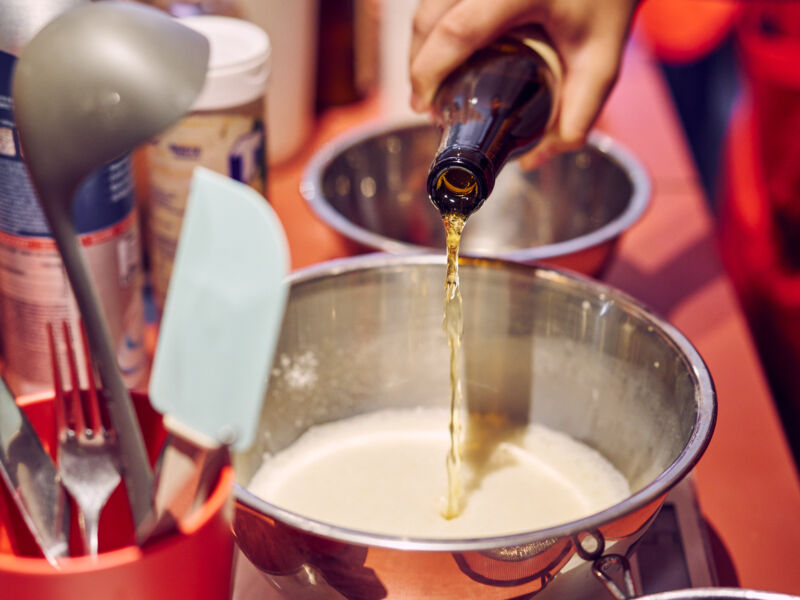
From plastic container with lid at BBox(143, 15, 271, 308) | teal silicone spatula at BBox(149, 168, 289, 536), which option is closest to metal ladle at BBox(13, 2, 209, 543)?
teal silicone spatula at BBox(149, 168, 289, 536)

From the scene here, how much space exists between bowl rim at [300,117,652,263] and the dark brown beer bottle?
0.09 metres

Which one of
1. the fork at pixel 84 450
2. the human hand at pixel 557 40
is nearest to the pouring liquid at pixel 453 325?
the human hand at pixel 557 40

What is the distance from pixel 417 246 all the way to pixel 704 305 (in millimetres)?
322

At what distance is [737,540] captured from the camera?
676mm

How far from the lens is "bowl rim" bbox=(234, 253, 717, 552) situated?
0.41 metres

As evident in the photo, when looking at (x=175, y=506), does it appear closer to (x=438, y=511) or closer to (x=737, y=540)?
(x=438, y=511)

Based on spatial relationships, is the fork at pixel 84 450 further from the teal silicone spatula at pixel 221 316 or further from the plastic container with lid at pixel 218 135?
the plastic container with lid at pixel 218 135

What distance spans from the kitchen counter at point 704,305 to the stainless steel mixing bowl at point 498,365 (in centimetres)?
11

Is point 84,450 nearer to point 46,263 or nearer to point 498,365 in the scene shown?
point 46,263

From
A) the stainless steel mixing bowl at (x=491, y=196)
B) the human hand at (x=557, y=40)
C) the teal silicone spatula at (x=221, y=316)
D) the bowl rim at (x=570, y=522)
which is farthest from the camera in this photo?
the stainless steel mixing bowl at (x=491, y=196)

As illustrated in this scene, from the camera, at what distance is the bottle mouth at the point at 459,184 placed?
57cm

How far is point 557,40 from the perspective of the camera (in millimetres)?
714

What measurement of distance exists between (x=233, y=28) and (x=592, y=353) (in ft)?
1.32

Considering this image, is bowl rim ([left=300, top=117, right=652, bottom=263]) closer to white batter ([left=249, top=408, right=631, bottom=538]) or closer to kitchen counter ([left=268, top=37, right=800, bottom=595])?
kitchen counter ([left=268, top=37, right=800, bottom=595])
